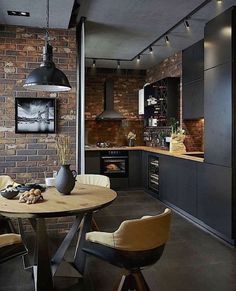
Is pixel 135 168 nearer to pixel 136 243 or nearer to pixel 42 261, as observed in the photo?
pixel 42 261

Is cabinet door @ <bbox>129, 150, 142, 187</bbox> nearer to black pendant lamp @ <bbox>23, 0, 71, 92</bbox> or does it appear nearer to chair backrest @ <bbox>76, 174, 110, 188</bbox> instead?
chair backrest @ <bbox>76, 174, 110, 188</bbox>

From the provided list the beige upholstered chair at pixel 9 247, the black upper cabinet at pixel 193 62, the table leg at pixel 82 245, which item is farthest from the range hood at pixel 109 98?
the beige upholstered chair at pixel 9 247

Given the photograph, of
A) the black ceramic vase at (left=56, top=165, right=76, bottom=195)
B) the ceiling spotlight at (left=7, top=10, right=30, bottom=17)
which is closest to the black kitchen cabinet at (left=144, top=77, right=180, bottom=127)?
the ceiling spotlight at (left=7, top=10, right=30, bottom=17)

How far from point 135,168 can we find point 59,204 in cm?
486

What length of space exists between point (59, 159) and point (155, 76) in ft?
13.5

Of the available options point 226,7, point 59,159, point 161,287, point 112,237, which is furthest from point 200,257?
point 226,7

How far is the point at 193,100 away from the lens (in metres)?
5.83

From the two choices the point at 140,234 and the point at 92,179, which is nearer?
the point at 140,234

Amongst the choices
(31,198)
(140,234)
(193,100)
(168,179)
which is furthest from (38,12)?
(168,179)

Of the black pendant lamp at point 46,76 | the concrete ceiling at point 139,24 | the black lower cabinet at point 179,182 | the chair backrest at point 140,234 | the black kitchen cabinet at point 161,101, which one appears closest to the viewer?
the chair backrest at point 140,234

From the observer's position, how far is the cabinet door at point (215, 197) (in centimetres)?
380

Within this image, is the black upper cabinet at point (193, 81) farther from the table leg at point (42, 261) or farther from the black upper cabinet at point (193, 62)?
the table leg at point (42, 261)

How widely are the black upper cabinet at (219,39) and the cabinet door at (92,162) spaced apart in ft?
11.3

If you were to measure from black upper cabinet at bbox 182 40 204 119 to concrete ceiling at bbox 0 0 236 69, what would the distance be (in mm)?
178
